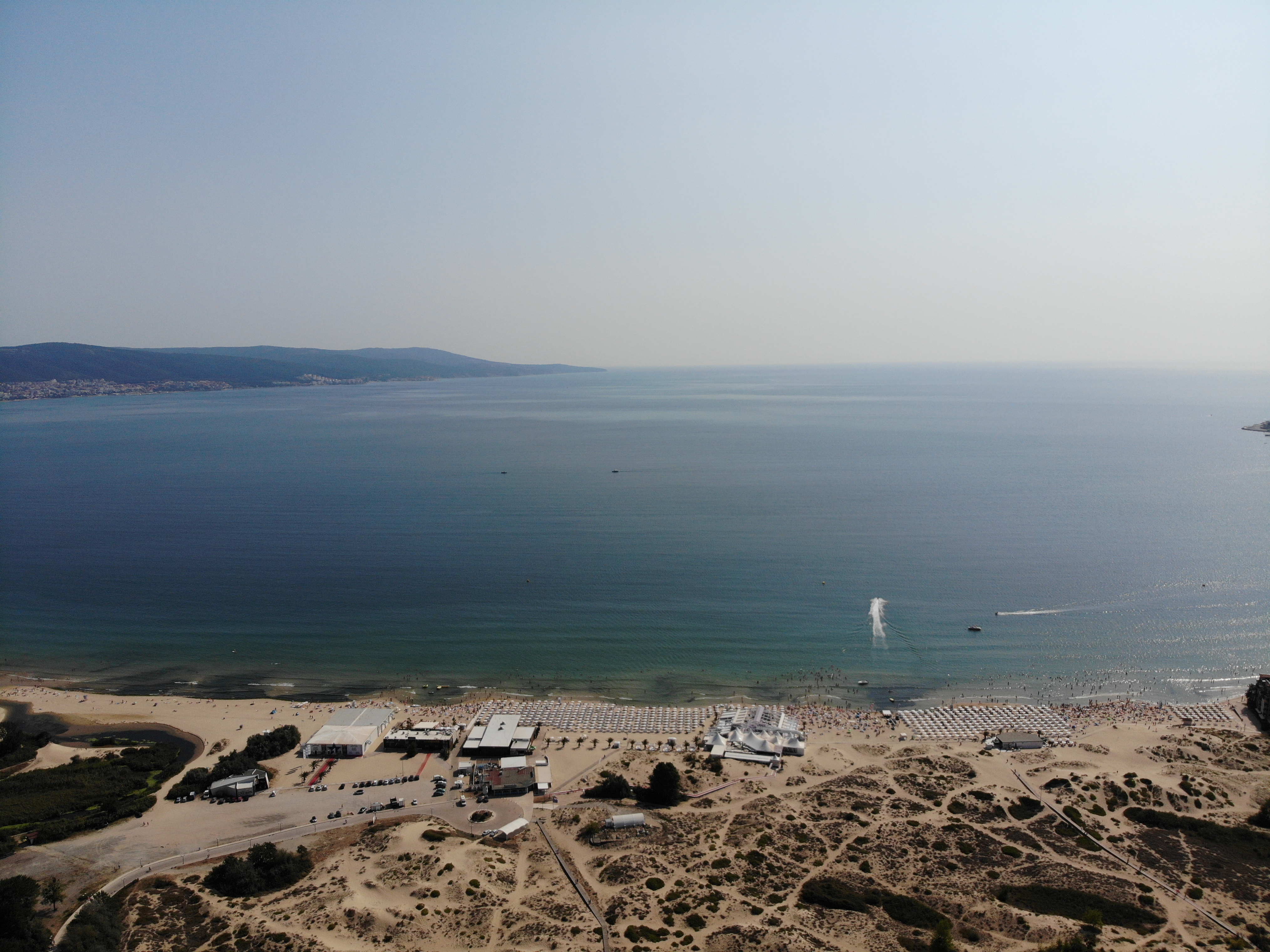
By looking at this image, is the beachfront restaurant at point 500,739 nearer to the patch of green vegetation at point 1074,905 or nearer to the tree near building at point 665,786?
the tree near building at point 665,786

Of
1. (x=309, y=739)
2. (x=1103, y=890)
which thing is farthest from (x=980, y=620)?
(x=309, y=739)

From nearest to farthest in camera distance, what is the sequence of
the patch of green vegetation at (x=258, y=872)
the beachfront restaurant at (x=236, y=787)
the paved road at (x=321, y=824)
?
the patch of green vegetation at (x=258, y=872), the paved road at (x=321, y=824), the beachfront restaurant at (x=236, y=787)

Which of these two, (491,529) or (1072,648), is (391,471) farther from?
(1072,648)

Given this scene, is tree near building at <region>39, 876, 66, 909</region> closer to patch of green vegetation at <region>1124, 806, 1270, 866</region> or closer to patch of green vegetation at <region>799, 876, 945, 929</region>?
patch of green vegetation at <region>799, 876, 945, 929</region>

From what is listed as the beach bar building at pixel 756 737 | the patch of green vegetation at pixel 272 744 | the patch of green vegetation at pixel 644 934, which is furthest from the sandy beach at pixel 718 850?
the beach bar building at pixel 756 737

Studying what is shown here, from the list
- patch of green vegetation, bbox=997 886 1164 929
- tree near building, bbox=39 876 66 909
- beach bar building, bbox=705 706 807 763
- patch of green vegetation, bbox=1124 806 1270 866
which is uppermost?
tree near building, bbox=39 876 66 909

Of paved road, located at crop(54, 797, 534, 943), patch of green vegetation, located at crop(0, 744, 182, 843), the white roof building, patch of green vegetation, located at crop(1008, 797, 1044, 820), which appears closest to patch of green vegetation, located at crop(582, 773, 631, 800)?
paved road, located at crop(54, 797, 534, 943)

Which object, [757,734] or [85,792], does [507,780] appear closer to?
[757,734]
